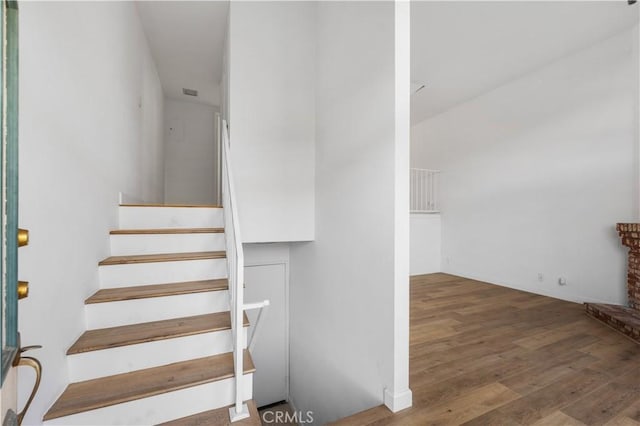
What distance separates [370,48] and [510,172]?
3.49 m

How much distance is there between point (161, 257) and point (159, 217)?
536 mm

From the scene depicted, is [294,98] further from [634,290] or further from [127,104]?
[634,290]

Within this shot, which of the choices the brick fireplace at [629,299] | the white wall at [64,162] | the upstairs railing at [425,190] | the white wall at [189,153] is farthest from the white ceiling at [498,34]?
the white wall at [189,153]

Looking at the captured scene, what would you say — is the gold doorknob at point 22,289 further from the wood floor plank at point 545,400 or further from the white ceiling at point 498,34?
the white ceiling at point 498,34

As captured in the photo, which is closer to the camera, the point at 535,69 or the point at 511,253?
the point at 535,69

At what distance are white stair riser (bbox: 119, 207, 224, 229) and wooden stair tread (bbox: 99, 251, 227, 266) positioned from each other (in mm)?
364

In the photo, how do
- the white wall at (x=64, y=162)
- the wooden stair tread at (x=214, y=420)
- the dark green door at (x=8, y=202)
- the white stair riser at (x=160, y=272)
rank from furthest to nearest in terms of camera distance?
1. the white stair riser at (x=160, y=272)
2. the wooden stair tread at (x=214, y=420)
3. the white wall at (x=64, y=162)
4. the dark green door at (x=8, y=202)

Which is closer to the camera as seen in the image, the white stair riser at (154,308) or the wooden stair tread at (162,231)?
the white stair riser at (154,308)

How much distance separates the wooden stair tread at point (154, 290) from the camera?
161 centimetres

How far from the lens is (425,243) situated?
16.7 feet

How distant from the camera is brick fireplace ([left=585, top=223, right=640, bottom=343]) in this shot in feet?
8.09

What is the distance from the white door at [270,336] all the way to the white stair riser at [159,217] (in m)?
1.29

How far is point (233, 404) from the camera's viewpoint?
148 centimetres

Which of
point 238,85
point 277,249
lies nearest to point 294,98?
point 238,85
